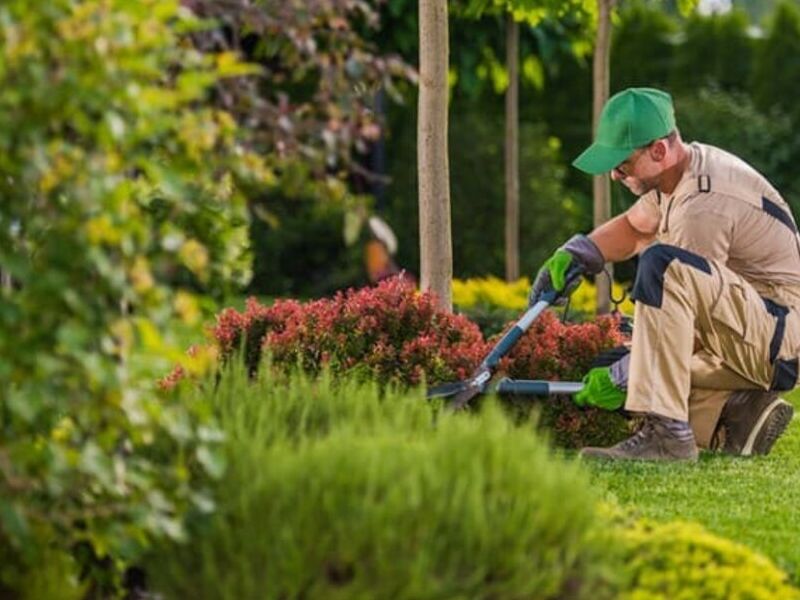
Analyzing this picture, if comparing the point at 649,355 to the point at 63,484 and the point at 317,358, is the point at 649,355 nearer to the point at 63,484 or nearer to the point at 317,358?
the point at 317,358

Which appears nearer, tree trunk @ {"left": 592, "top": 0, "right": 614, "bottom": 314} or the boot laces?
the boot laces

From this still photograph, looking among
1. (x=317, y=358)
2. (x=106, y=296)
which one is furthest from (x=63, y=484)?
(x=317, y=358)

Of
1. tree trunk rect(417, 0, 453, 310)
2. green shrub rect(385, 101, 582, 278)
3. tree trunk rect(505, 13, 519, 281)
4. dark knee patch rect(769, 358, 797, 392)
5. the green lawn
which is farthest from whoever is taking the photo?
green shrub rect(385, 101, 582, 278)

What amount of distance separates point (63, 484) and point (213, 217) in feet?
2.98

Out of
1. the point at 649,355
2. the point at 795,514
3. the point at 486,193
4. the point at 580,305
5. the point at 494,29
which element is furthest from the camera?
the point at 486,193

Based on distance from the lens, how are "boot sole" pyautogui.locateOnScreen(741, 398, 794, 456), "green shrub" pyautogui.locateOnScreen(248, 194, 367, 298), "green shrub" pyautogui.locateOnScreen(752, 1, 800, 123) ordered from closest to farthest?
"boot sole" pyautogui.locateOnScreen(741, 398, 794, 456) < "green shrub" pyautogui.locateOnScreen(248, 194, 367, 298) < "green shrub" pyautogui.locateOnScreen(752, 1, 800, 123)

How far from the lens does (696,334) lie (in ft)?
22.9

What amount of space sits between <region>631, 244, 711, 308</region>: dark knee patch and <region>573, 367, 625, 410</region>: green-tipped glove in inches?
15.6

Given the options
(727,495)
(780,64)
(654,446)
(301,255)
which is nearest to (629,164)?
(654,446)

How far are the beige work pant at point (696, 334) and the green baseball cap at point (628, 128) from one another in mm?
371

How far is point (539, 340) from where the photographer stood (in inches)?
291

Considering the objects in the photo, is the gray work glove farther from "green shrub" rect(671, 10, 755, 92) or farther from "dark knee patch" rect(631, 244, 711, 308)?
"green shrub" rect(671, 10, 755, 92)

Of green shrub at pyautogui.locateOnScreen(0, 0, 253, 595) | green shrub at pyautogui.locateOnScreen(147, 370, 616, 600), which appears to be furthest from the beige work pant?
green shrub at pyautogui.locateOnScreen(0, 0, 253, 595)

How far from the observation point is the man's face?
267 inches
